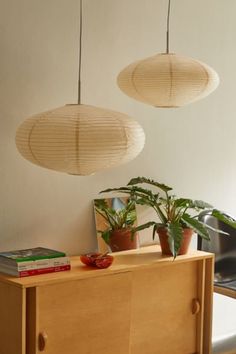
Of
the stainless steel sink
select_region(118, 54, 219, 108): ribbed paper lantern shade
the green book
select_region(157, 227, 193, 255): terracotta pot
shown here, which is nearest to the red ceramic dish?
the green book

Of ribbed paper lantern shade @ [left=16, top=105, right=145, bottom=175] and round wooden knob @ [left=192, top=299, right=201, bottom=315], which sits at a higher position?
ribbed paper lantern shade @ [left=16, top=105, right=145, bottom=175]

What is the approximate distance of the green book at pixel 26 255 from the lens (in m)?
3.25

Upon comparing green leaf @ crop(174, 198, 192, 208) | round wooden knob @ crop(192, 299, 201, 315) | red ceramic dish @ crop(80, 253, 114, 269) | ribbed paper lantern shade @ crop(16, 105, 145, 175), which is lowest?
round wooden knob @ crop(192, 299, 201, 315)

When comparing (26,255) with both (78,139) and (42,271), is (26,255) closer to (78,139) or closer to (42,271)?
(42,271)

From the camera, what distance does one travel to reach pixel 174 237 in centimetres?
361

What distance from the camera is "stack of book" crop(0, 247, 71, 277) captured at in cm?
323

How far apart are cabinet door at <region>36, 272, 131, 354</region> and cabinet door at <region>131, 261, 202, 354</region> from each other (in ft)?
0.33

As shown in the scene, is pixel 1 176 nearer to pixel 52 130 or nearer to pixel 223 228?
pixel 52 130

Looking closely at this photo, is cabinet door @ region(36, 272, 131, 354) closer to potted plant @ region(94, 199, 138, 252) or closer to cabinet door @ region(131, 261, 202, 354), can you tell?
cabinet door @ region(131, 261, 202, 354)

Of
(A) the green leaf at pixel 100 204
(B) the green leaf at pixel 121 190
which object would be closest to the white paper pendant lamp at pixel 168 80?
(B) the green leaf at pixel 121 190

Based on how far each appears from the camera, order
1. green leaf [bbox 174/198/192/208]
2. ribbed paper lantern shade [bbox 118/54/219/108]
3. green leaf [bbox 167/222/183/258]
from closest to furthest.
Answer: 1. ribbed paper lantern shade [bbox 118/54/219/108]
2. green leaf [bbox 167/222/183/258]
3. green leaf [bbox 174/198/192/208]

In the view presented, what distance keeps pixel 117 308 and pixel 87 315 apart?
19cm

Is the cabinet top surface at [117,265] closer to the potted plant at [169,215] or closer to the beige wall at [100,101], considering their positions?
the potted plant at [169,215]

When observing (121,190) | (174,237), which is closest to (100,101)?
(121,190)
